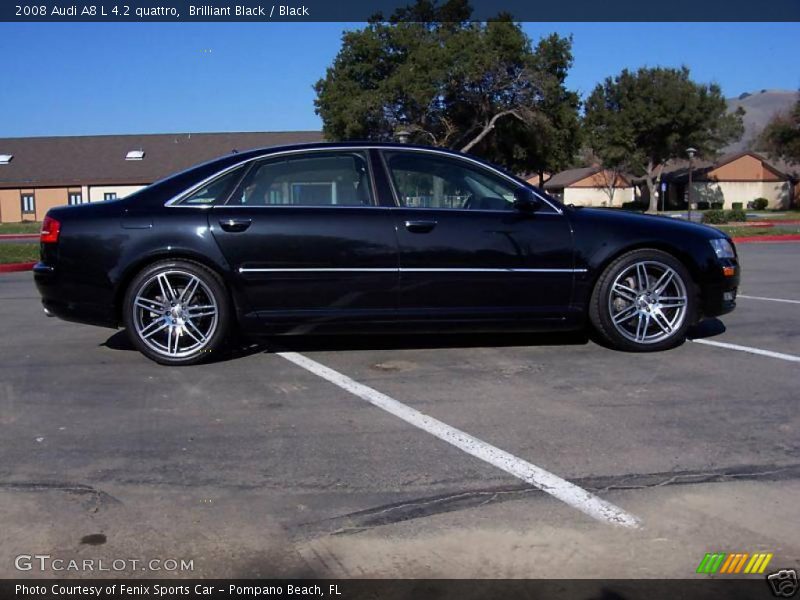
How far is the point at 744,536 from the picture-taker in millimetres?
3150

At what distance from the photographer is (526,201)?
5.77 metres

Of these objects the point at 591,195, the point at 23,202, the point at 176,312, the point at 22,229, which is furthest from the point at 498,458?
the point at 591,195

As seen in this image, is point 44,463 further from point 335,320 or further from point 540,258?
point 540,258

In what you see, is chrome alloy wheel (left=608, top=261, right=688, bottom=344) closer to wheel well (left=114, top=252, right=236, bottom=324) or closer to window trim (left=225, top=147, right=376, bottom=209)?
window trim (left=225, top=147, right=376, bottom=209)

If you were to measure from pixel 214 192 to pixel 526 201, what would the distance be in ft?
7.49

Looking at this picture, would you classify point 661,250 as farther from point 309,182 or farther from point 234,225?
point 234,225

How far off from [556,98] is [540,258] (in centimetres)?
3609

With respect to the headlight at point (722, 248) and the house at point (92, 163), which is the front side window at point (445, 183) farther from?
the house at point (92, 163)

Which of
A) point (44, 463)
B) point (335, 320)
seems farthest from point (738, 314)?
point (44, 463)

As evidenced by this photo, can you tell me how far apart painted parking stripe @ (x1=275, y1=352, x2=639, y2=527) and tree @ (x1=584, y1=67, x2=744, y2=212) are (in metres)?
56.9

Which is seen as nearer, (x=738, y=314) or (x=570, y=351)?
(x=570, y=351)

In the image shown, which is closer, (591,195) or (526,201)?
(526,201)

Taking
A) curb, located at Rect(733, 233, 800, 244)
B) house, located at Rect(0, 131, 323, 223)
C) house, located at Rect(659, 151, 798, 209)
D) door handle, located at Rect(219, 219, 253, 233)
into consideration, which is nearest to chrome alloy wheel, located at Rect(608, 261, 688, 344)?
door handle, located at Rect(219, 219, 253, 233)

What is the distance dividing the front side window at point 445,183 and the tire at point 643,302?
3.22ft
